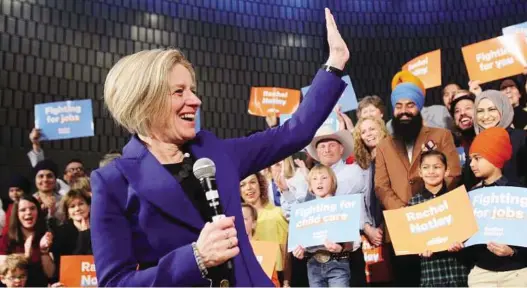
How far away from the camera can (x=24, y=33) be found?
905 cm

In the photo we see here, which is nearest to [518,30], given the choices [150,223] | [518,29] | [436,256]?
[518,29]

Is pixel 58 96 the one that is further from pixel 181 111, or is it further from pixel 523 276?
pixel 181 111

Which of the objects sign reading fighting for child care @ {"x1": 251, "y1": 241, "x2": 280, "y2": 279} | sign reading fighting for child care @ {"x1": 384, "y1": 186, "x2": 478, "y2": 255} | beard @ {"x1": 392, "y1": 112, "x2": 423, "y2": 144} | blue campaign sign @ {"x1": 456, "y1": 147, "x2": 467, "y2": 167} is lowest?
sign reading fighting for child care @ {"x1": 251, "y1": 241, "x2": 280, "y2": 279}

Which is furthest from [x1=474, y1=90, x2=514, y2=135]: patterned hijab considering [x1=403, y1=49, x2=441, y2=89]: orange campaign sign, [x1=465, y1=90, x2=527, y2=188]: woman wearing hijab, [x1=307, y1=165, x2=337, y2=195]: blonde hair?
[x1=403, y1=49, x2=441, y2=89]: orange campaign sign

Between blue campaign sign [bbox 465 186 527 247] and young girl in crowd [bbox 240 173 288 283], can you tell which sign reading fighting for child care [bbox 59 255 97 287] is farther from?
blue campaign sign [bbox 465 186 527 247]

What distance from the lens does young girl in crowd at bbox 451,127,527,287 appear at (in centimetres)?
320

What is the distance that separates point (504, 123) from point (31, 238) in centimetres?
347

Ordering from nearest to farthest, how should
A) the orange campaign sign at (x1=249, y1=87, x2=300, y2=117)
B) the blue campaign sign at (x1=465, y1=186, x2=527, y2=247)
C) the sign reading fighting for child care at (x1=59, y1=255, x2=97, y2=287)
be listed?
the blue campaign sign at (x1=465, y1=186, x2=527, y2=247)
the sign reading fighting for child care at (x1=59, y1=255, x2=97, y2=287)
the orange campaign sign at (x1=249, y1=87, x2=300, y2=117)

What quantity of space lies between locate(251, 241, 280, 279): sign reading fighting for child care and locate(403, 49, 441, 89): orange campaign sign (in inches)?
118

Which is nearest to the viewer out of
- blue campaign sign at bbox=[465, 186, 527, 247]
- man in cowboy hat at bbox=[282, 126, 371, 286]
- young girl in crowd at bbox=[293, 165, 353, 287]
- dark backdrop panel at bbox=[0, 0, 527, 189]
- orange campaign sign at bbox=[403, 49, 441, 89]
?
blue campaign sign at bbox=[465, 186, 527, 247]

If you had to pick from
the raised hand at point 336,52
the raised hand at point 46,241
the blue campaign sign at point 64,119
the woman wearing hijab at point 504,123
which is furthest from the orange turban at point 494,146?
the blue campaign sign at point 64,119

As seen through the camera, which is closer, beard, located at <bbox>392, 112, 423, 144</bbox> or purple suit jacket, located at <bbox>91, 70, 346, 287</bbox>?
purple suit jacket, located at <bbox>91, 70, 346, 287</bbox>

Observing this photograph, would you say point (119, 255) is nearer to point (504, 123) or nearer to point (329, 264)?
point (329, 264)

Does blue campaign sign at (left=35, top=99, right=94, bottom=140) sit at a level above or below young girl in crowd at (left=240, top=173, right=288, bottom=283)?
above
